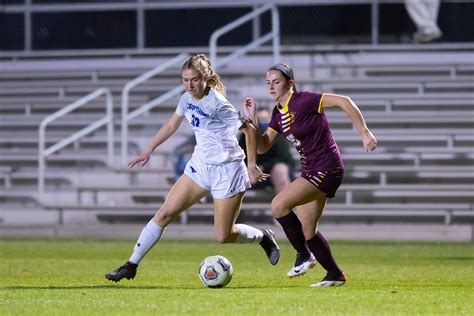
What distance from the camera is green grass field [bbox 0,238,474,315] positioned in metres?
9.53

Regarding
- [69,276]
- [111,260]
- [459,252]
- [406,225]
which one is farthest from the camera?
[406,225]

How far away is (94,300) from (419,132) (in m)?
13.5

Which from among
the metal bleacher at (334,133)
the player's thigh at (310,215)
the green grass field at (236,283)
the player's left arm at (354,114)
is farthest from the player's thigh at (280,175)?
the player's left arm at (354,114)

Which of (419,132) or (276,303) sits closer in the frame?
(276,303)

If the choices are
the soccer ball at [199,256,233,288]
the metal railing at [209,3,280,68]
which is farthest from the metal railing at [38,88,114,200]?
the soccer ball at [199,256,233,288]

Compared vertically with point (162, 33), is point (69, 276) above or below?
below

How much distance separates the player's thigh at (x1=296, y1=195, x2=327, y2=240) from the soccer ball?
727 mm

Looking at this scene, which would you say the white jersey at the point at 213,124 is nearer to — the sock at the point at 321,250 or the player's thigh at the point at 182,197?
the player's thigh at the point at 182,197

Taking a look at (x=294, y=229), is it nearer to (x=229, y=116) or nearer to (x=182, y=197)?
(x=182, y=197)

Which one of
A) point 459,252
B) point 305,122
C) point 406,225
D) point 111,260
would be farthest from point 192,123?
point 406,225

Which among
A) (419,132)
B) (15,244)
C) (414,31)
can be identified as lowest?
(15,244)

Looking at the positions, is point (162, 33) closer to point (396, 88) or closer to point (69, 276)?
point (396, 88)

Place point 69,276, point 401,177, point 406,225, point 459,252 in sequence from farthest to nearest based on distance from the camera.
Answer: point 401,177 → point 406,225 → point 459,252 → point 69,276

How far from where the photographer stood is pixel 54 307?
9.62 m
